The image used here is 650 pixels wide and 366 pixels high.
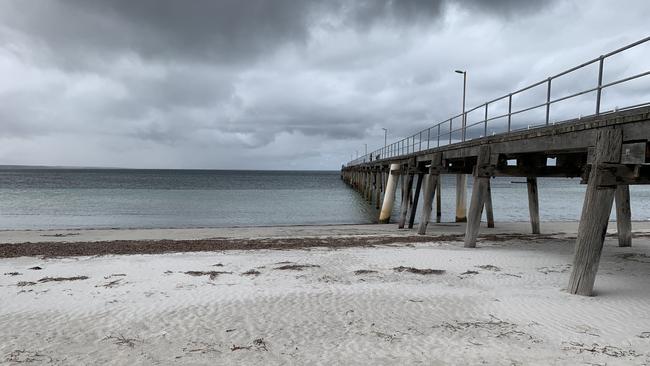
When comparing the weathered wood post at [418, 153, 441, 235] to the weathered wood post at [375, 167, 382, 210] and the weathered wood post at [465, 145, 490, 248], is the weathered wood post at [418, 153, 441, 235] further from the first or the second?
the weathered wood post at [375, 167, 382, 210]

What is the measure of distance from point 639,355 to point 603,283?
3.23 meters

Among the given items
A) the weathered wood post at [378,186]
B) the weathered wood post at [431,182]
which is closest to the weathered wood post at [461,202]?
the weathered wood post at [431,182]

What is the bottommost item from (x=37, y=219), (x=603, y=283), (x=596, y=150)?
(x=37, y=219)

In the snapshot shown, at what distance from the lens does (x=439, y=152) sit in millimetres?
15438

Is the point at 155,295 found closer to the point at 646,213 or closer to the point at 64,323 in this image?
the point at 64,323

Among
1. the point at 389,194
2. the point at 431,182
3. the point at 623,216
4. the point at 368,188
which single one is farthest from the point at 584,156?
the point at 368,188

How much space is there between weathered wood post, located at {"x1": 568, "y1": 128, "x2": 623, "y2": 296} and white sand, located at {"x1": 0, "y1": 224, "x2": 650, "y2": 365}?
0.36m

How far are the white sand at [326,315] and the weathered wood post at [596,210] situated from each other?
365 mm

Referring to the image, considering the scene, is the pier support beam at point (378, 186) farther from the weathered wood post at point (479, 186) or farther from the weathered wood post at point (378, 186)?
the weathered wood post at point (479, 186)

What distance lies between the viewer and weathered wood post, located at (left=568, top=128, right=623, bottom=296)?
21.0 feet

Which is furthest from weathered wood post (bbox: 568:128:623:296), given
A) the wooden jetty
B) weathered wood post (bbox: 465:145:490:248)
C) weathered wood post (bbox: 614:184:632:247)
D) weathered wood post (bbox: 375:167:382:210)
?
weathered wood post (bbox: 375:167:382:210)

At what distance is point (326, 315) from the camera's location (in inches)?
233

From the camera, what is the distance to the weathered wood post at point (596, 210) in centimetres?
640

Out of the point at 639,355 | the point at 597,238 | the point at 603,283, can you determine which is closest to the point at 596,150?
the point at 597,238
